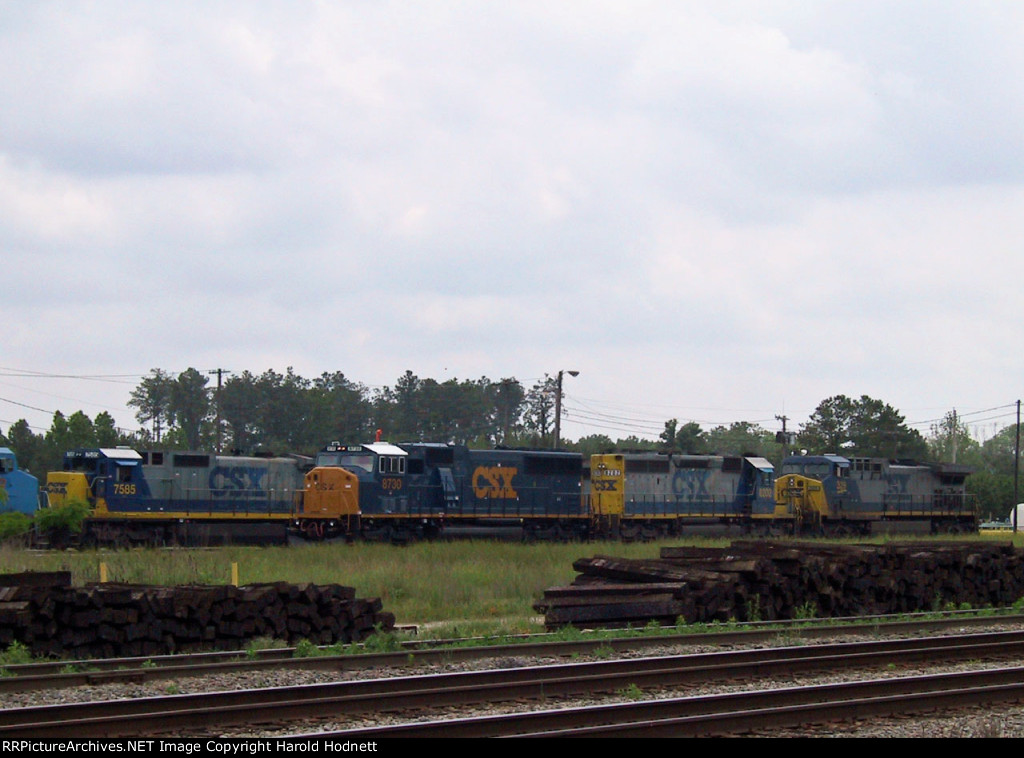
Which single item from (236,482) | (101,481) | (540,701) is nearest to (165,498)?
(101,481)

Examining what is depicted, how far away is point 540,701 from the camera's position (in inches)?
403

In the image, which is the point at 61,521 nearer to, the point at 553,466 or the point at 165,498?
the point at 165,498

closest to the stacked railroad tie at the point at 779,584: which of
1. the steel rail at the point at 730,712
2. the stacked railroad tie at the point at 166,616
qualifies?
the stacked railroad tie at the point at 166,616

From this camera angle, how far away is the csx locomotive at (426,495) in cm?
3484

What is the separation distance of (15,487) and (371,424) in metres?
71.9

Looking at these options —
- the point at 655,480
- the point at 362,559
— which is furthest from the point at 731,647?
the point at 655,480

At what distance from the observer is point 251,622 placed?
47.5ft

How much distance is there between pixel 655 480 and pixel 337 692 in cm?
3353

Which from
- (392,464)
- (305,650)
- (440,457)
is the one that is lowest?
(305,650)

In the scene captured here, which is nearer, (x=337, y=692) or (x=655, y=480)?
(x=337, y=692)

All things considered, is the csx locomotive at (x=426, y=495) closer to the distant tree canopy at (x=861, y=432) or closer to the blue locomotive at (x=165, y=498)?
the blue locomotive at (x=165, y=498)

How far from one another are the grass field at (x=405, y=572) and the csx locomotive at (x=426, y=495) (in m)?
4.94

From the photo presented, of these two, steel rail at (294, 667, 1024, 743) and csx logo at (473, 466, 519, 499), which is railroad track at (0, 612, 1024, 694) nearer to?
steel rail at (294, 667, 1024, 743)
